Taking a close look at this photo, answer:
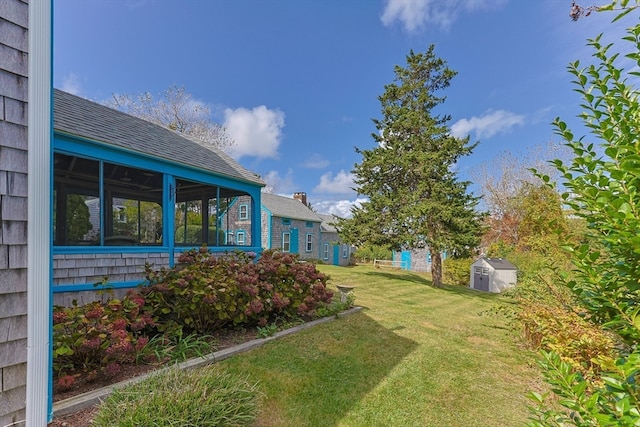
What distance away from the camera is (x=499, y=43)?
861cm

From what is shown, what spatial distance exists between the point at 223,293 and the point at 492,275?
655 inches

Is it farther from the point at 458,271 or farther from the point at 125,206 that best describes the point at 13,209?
the point at 458,271

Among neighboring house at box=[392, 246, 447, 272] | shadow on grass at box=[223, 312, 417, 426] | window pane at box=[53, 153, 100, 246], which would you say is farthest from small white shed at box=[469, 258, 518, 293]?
window pane at box=[53, 153, 100, 246]

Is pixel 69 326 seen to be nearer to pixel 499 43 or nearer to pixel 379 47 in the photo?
pixel 499 43

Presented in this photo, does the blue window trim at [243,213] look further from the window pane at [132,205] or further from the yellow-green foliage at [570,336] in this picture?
the yellow-green foliage at [570,336]

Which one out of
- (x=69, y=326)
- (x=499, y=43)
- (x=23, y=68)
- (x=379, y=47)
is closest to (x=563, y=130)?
(x=23, y=68)

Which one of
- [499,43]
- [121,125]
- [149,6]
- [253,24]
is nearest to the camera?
[121,125]

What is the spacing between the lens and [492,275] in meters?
16.3

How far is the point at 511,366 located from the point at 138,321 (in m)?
5.96

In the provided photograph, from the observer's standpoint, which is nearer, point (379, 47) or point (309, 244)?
point (379, 47)

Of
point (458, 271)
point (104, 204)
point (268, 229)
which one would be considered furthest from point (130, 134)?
point (458, 271)

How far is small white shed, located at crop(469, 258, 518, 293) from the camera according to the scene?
15.8m

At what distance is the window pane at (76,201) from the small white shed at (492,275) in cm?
1800

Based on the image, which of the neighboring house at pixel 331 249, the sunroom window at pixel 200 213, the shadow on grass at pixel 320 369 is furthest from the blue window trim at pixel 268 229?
the shadow on grass at pixel 320 369
